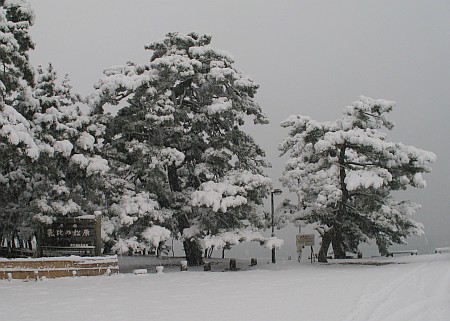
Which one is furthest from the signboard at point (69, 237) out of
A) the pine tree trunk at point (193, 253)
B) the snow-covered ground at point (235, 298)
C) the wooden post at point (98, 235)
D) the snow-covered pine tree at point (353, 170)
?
the snow-covered pine tree at point (353, 170)

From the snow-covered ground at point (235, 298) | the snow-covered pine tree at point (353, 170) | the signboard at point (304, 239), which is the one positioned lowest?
the snow-covered ground at point (235, 298)

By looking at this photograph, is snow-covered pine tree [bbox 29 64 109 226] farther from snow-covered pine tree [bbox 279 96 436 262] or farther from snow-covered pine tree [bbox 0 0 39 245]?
snow-covered pine tree [bbox 279 96 436 262]

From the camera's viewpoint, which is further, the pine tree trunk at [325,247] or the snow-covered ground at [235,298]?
the pine tree trunk at [325,247]

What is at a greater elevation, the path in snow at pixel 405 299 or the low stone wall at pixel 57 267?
the low stone wall at pixel 57 267

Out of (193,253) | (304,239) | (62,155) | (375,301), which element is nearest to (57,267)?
(62,155)

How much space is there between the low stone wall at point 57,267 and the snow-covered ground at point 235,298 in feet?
1.48

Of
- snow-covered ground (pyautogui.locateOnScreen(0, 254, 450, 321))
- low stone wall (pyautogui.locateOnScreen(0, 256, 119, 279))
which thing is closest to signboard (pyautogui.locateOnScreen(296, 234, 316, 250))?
snow-covered ground (pyautogui.locateOnScreen(0, 254, 450, 321))

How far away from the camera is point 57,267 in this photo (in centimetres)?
1577

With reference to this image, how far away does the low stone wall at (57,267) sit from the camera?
15227 millimetres

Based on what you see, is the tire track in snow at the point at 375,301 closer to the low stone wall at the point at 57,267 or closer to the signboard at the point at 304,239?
the low stone wall at the point at 57,267

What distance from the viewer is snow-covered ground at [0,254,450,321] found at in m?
8.61

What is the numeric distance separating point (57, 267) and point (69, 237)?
1.91 metres

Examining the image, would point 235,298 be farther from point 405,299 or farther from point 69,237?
point 69,237

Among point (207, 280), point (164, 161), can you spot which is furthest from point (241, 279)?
point (164, 161)
